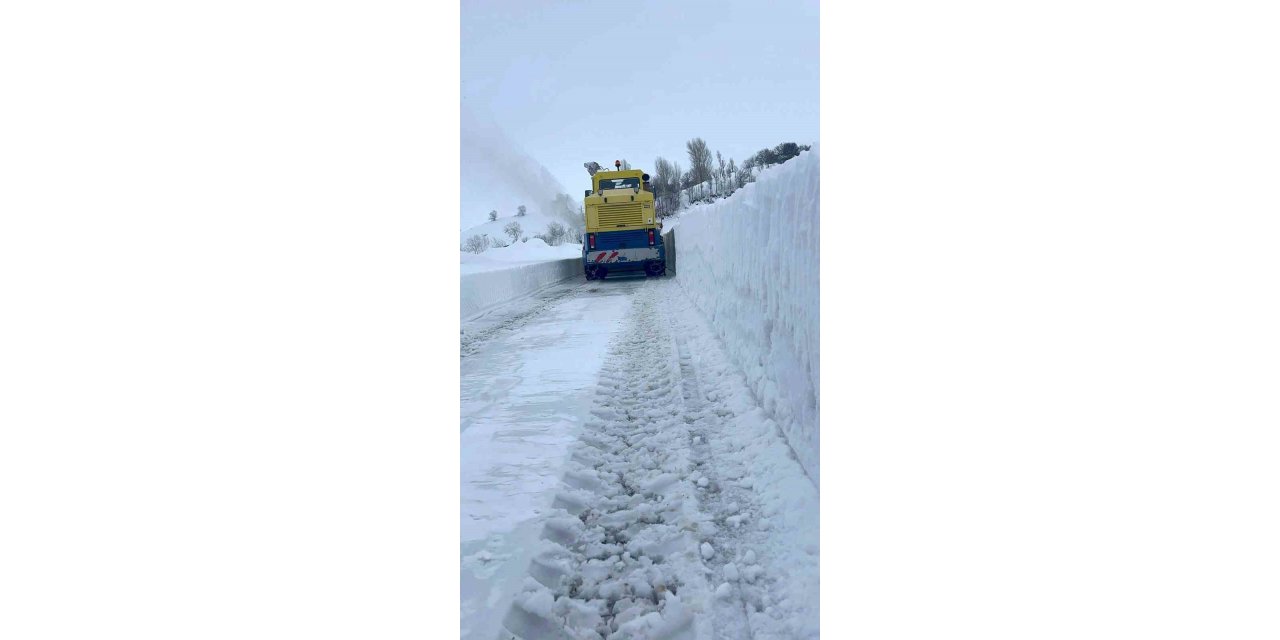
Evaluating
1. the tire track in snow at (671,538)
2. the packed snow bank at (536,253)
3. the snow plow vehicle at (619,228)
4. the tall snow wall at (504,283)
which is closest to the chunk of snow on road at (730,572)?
the tire track in snow at (671,538)

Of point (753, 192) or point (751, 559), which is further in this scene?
point (753, 192)

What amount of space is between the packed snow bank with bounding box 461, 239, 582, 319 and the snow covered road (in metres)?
2.50

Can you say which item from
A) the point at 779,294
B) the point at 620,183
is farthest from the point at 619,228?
the point at 779,294

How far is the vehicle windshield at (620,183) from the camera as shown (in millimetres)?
12305

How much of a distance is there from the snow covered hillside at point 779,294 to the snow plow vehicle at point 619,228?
24.1 ft

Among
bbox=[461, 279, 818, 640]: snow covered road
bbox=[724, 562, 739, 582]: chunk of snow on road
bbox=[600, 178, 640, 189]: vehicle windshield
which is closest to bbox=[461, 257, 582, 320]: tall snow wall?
bbox=[600, 178, 640, 189]: vehicle windshield

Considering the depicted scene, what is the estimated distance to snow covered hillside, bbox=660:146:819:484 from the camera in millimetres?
2285

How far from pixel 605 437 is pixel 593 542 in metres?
0.87

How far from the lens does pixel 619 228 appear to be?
12406 millimetres

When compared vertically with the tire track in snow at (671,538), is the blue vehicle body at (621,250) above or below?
above

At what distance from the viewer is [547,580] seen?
1757 millimetres

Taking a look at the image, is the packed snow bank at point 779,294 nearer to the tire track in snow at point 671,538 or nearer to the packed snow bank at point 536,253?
the tire track in snow at point 671,538

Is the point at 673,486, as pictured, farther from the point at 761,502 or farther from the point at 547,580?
the point at 547,580
